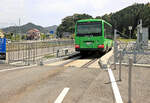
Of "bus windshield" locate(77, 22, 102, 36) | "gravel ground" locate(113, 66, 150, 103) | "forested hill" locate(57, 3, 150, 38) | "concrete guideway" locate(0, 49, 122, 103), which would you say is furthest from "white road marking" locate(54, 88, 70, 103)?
"forested hill" locate(57, 3, 150, 38)

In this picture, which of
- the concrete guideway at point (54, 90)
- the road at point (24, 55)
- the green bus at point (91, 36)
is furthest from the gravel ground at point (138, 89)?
the road at point (24, 55)

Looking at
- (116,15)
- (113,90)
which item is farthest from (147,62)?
(116,15)

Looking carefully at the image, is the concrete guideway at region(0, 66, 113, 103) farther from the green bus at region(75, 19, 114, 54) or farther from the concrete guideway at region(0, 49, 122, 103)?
the green bus at region(75, 19, 114, 54)

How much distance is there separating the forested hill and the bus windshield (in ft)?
205

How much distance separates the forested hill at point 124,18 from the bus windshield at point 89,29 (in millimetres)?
62538

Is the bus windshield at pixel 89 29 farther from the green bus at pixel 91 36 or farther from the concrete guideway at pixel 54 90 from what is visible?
the concrete guideway at pixel 54 90

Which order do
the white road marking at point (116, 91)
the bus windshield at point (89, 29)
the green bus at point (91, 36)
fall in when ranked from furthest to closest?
the bus windshield at point (89, 29) → the green bus at point (91, 36) → the white road marking at point (116, 91)

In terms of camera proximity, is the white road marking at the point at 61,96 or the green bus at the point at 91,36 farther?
the green bus at the point at 91,36

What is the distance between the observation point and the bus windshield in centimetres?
1603

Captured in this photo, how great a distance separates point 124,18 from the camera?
91750 millimetres

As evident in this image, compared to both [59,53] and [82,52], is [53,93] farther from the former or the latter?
[82,52]

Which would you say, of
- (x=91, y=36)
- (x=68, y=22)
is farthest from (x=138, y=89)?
(x=68, y=22)

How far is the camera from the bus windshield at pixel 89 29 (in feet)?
52.6

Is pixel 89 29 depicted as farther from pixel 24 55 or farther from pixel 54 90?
pixel 54 90
